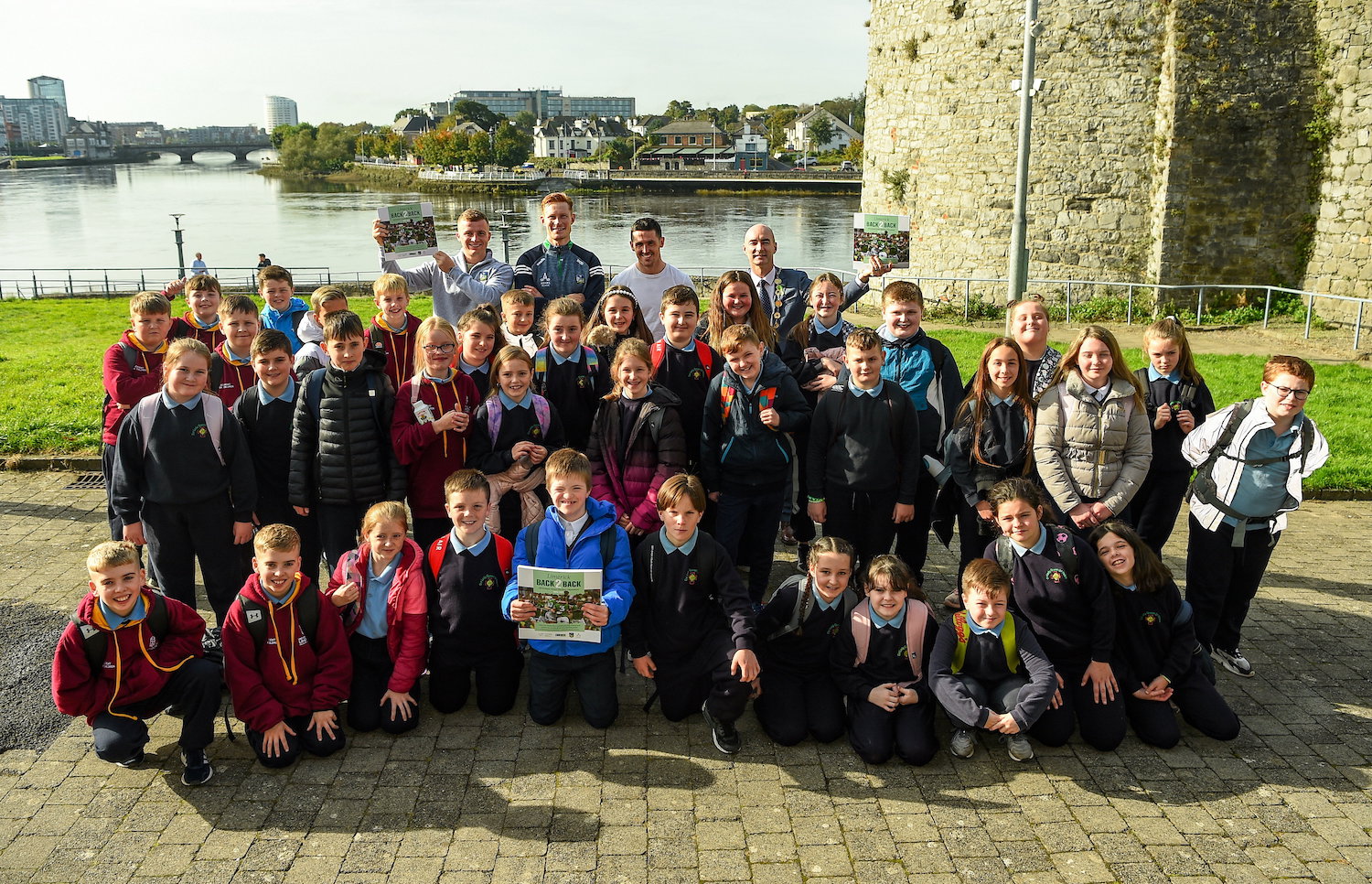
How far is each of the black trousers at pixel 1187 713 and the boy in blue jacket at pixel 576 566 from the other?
2412mm

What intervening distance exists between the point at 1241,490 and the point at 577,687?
11.6ft

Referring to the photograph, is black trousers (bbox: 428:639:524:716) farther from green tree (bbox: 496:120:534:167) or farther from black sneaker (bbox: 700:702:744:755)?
green tree (bbox: 496:120:534:167)

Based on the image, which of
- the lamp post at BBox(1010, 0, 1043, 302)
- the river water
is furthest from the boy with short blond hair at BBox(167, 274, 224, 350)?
the river water

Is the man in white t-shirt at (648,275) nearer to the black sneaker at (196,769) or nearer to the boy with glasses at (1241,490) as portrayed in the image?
the boy with glasses at (1241,490)

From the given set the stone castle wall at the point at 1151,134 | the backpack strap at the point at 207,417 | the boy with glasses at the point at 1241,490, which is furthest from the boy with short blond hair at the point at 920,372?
the stone castle wall at the point at 1151,134

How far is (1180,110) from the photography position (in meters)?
13.7

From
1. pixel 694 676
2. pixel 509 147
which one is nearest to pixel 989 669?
pixel 694 676

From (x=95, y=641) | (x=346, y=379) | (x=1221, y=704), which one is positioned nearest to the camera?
(x=95, y=641)

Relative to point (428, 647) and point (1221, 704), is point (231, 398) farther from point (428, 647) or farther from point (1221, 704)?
point (1221, 704)

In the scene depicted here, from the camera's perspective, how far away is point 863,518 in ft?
18.5

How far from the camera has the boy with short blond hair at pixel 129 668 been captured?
412 cm

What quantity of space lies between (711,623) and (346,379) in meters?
2.29

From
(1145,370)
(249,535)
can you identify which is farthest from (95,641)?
(1145,370)

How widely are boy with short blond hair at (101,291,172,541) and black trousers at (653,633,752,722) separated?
342 cm
